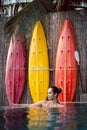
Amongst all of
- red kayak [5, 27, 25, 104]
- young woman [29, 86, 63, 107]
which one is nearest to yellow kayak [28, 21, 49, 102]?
red kayak [5, 27, 25, 104]

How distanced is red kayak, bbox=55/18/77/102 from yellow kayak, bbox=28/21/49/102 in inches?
10.7

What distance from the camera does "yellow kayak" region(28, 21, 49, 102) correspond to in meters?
8.80

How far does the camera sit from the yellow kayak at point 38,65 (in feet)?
28.9

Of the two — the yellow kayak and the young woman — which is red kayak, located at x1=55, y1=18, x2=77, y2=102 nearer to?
the yellow kayak

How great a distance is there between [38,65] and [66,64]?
0.64 m

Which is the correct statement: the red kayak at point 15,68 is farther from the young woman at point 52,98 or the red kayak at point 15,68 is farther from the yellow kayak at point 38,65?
the young woman at point 52,98

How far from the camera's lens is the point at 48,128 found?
4.30 meters

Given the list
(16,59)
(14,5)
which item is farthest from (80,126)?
(14,5)

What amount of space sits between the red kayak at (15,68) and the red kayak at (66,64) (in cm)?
81

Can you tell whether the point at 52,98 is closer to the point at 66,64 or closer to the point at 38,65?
the point at 66,64

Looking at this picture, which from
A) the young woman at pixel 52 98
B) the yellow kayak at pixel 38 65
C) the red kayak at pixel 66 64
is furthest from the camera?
the yellow kayak at pixel 38 65

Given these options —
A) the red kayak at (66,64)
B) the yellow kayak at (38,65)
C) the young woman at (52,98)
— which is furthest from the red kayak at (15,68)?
the young woman at (52,98)

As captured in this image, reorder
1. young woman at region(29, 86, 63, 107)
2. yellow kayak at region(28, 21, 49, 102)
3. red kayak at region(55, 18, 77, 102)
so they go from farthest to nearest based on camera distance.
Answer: yellow kayak at region(28, 21, 49, 102) → red kayak at region(55, 18, 77, 102) → young woman at region(29, 86, 63, 107)

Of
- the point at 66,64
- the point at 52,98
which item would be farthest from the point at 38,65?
the point at 52,98
